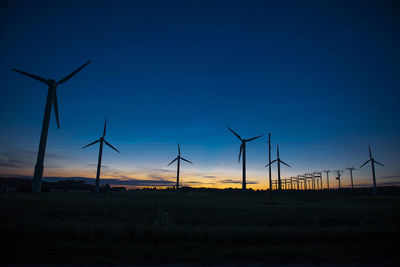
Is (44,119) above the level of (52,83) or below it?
below

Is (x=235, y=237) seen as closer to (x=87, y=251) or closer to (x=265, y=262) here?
(x=265, y=262)

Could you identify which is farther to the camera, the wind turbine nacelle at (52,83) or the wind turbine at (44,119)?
the wind turbine nacelle at (52,83)

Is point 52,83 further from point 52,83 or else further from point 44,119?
point 44,119

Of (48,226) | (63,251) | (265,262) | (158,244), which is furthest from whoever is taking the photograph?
(48,226)

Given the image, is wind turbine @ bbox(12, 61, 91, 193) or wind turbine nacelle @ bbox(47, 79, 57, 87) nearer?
wind turbine @ bbox(12, 61, 91, 193)

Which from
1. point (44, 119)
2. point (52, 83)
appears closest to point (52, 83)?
point (52, 83)

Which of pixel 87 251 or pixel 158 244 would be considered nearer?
pixel 87 251

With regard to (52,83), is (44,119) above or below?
below

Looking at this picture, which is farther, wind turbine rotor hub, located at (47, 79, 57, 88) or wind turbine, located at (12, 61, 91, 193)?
wind turbine rotor hub, located at (47, 79, 57, 88)

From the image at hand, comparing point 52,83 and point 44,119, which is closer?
point 44,119

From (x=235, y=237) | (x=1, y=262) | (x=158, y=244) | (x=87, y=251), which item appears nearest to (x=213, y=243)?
(x=235, y=237)

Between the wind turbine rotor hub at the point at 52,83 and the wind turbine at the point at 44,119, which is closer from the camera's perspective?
the wind turbine at the point at 44,119

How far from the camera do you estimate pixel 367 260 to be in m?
10.6

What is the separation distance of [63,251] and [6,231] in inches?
203
